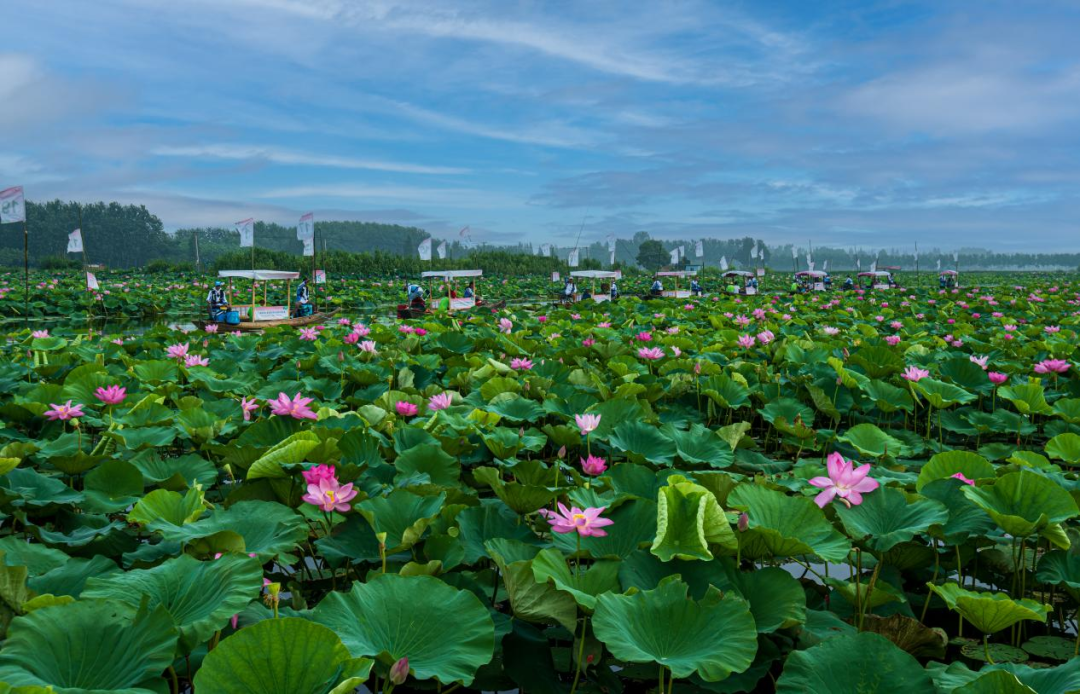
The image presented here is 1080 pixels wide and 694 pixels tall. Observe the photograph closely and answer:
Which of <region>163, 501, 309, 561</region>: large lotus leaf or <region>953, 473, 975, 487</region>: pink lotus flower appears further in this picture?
<region>953, 473, 975, 487</region>: pink lotus flower

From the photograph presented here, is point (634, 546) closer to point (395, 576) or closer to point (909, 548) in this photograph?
point (395, 576)

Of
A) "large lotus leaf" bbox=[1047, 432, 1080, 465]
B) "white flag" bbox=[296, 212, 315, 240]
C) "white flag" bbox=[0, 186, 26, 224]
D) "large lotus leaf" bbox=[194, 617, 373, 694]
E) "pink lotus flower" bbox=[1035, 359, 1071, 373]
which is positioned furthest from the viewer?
"white flag" bbox=[296, 212, 315, 240]

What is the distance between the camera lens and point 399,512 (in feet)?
6.17

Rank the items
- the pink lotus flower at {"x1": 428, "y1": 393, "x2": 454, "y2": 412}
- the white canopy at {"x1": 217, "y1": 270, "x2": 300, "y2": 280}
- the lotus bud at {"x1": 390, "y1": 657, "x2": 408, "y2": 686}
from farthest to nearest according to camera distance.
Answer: the white canopy at {"x1": 217, "y1": 270, "x2": 300, "y2": 280}, the pink lotus flower at {"x1": 428, "y1": 393, "x2": 454, "y2": 412}, the lotus bud at {"x1": 390, "y1": 657, "x2": 408, "y2": 686}

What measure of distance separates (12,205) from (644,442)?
12.8 metres

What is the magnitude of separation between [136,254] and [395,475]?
3402 inches

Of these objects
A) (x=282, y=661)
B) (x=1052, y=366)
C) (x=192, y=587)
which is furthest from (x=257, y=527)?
(x=1052, y=366)

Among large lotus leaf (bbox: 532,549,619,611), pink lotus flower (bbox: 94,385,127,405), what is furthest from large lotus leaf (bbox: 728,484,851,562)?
pink lotus flower (bbox: 94,385,127,405)

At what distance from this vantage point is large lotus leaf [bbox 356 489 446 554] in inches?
71.5

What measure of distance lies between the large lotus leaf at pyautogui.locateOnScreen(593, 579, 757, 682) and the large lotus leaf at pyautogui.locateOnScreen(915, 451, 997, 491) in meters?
1.19

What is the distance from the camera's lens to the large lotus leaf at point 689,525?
5.08 feet

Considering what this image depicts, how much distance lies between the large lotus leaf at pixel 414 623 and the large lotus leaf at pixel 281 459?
2.73 ft

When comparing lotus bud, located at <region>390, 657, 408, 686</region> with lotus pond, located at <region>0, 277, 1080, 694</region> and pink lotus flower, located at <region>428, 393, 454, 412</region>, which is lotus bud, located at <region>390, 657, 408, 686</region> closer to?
lotus pond, located at <region>0, 277, 1080, 694</region>

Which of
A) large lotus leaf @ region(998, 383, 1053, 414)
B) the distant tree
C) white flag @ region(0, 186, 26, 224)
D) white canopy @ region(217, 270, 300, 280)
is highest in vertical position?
the distant tree
